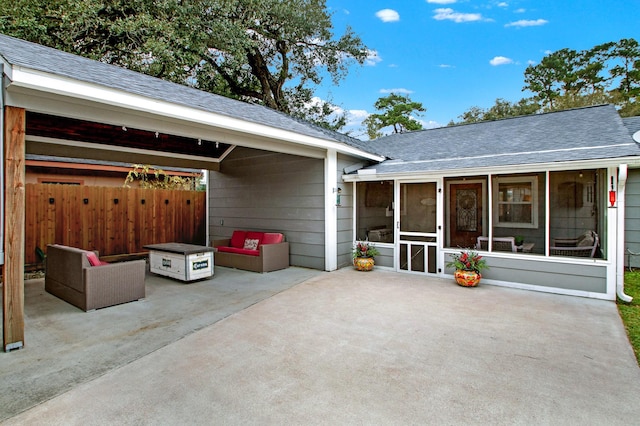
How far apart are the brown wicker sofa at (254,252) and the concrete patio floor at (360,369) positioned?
234 cm

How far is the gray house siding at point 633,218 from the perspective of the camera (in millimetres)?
6859

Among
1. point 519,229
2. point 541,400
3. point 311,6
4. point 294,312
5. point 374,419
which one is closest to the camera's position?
point 374,419

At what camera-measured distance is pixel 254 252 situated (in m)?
7.05

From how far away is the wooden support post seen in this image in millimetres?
3014

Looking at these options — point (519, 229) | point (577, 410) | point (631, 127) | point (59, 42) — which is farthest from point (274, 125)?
point (59, 42)

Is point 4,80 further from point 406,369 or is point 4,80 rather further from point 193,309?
point 406,369

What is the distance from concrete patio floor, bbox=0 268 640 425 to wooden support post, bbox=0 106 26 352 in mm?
300

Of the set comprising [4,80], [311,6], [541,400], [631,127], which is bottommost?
[541,400]

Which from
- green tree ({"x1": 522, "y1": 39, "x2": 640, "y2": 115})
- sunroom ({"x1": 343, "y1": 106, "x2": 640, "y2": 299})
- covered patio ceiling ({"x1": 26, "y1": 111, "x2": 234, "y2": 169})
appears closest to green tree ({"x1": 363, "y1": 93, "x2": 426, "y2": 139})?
green tree ({"x1": 522, "y1": 39, "x2": 640, "y2": 115})

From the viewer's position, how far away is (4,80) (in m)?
3.00

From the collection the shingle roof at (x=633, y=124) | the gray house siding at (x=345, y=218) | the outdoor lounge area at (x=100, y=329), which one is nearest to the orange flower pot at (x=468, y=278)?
the gray house siding at (x=345, y=218)

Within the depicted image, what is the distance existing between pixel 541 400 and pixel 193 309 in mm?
3967

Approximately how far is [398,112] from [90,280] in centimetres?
2122

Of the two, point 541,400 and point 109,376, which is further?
point 109,376
